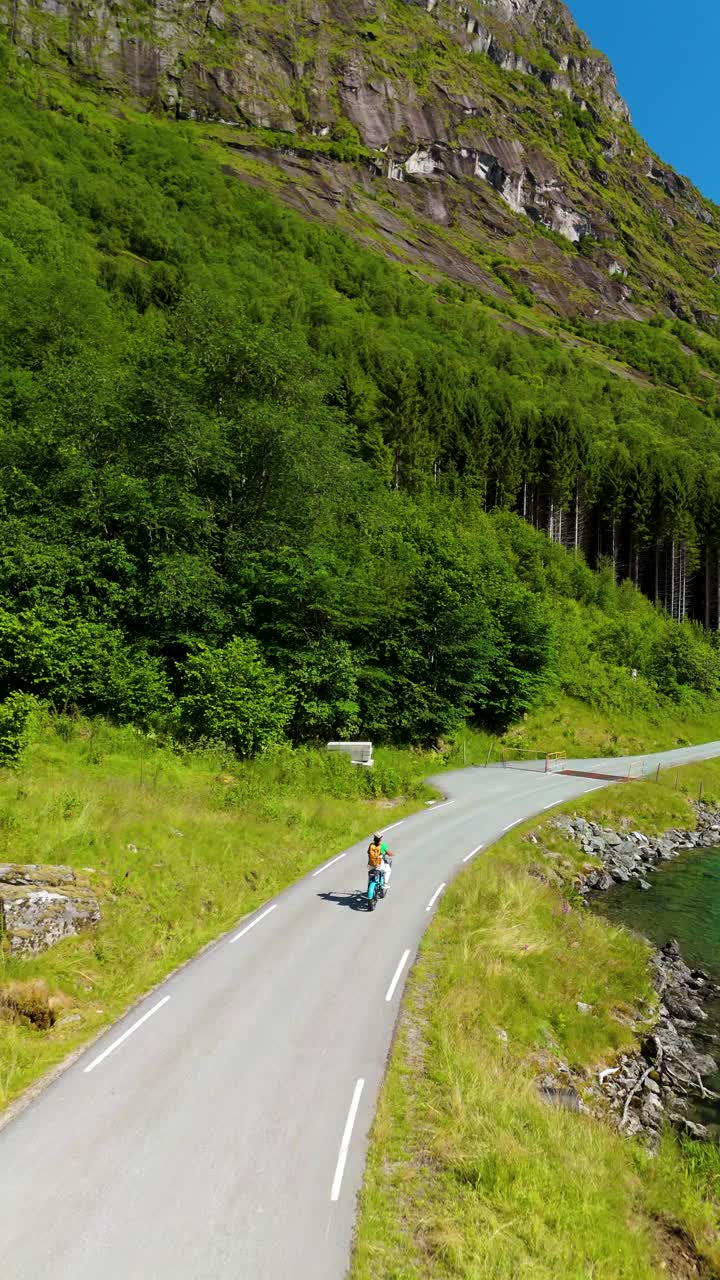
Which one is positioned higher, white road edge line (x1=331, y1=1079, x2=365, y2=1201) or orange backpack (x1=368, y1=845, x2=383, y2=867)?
orange backpack (x1=368, y1=845, x2=383, y2=867)

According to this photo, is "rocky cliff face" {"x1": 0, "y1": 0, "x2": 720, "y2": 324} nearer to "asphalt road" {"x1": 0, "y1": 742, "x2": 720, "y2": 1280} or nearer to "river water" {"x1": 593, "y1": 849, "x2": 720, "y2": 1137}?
"river water" {"x1": 593, "y1": 849, "x2": 720, "y2": 1137}

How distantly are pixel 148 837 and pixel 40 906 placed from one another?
4.45 m

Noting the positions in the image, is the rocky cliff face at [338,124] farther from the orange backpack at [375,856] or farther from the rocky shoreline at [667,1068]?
the rocky shoreline at [667,1068]

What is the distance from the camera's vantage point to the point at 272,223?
119125 millimetres

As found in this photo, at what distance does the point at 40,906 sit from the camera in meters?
11.9

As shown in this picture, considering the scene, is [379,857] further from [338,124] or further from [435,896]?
[338,124]

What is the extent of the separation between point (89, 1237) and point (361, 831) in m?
16.4

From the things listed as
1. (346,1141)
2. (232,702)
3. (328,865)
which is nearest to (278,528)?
(232,702)

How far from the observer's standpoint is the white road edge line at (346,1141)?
7176 mm

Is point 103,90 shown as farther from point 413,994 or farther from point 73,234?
point 413,994

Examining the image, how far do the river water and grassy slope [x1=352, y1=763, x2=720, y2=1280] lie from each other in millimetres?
3407

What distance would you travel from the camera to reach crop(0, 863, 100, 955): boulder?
11.4 meters

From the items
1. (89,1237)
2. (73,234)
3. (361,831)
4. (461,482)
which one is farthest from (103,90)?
(89,1237)

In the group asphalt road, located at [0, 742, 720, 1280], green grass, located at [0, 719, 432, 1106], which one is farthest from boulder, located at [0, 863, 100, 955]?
asphalt road, located at [0, 742, 720, 1280]
